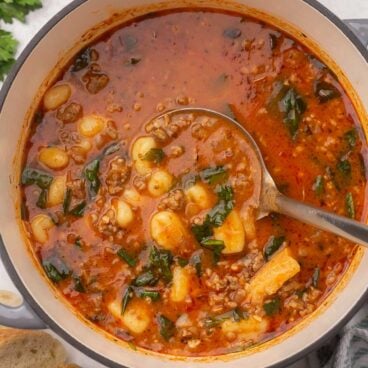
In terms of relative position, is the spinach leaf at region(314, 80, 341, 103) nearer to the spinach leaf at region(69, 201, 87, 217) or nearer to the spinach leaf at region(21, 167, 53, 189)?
the spinach leaf at region(69, 201, 87, 217)

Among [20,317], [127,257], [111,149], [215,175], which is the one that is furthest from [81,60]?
[20,317]

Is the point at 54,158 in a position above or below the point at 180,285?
above

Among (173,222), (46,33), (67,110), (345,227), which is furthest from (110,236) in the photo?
(345,227)

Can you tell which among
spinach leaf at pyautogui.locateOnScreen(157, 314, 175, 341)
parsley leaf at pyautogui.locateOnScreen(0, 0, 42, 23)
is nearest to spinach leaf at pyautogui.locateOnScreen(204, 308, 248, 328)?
spinach leaf at pyautogui.locateOnScreen(157, 314, 175, 341)

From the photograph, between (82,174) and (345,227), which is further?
(82,174)

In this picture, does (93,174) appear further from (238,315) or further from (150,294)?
(238,315)

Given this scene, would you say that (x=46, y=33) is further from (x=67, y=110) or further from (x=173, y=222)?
(x=173, y=222)
